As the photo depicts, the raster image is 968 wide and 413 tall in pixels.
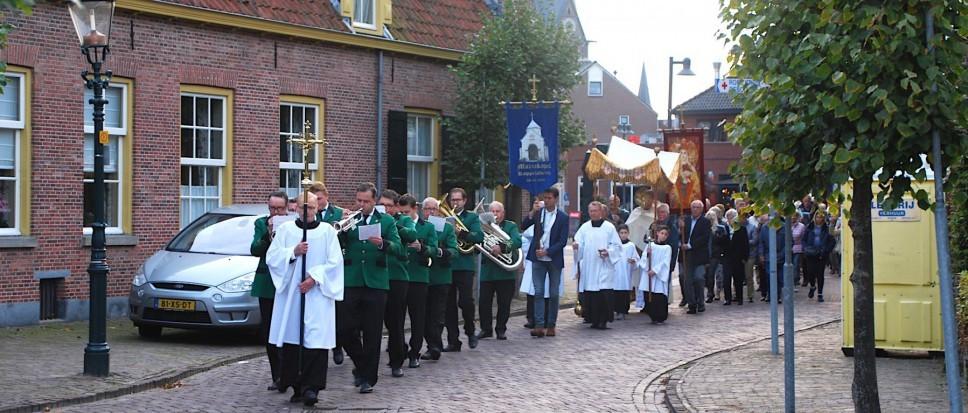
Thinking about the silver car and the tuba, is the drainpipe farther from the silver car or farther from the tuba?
the silver car

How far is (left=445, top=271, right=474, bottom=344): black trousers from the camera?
1409 centimetres

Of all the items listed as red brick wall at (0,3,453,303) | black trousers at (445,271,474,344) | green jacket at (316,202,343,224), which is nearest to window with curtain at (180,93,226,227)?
red brick wall at (0,3,453,303)

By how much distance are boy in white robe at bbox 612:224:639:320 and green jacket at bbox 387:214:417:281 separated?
630cm

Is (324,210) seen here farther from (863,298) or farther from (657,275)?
(657,275)

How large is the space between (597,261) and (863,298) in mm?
8455

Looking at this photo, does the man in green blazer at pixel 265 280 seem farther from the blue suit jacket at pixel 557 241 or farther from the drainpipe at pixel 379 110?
the drainpipe at pixel 379 110

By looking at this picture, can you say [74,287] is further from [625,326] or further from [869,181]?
[869,181]

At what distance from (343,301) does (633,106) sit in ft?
235

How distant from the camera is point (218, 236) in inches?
608

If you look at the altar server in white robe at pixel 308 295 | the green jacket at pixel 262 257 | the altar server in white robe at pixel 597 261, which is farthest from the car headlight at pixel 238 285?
the altar server in white robe at pixel 597 261

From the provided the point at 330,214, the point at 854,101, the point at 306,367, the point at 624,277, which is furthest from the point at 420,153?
the point at 854,101

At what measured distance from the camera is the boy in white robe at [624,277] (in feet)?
58.5

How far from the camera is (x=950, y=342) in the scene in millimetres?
6551

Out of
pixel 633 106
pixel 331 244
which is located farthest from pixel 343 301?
pixel 633 106
